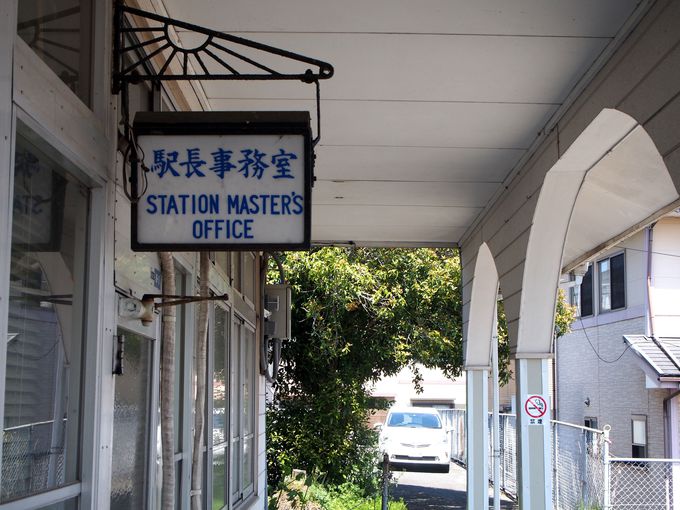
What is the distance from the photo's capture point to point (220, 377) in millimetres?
6652

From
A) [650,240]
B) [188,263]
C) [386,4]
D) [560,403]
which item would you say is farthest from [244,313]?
[560,403]

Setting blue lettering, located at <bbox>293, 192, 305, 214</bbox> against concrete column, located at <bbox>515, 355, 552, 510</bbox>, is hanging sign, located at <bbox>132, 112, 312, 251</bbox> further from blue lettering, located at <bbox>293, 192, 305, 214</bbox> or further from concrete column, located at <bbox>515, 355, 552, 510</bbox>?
concrete column, located at <bbox>515, 355, 552, 510</bbox>

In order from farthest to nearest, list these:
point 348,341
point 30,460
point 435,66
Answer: point 348,341, point 435,66, point 30,460

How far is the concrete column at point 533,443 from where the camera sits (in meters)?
6.59

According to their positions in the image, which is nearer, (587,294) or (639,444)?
(639,444)

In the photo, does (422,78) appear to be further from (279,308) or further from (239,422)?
(279,308)

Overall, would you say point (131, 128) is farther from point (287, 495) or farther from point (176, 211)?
point (287, 495)

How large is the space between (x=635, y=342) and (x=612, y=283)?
6.86 ft

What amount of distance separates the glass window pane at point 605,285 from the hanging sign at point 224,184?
44.0 feet

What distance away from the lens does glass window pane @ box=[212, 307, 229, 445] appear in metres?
6.24

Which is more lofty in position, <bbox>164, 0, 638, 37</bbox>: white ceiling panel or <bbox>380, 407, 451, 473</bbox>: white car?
<bbox>164, 0, 638, 37</bbox>: white ceiling panel

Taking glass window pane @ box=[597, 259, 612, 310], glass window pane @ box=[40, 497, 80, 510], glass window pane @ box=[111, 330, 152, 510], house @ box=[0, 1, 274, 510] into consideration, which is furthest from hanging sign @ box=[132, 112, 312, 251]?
glass window pane @ box=[597, 259, 612, 310]

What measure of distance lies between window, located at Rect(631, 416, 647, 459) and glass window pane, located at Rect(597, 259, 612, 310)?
2276 mm

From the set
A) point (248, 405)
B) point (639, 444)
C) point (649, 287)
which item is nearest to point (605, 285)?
point (649, 287)
